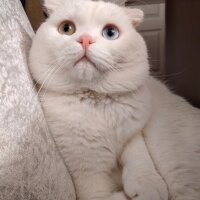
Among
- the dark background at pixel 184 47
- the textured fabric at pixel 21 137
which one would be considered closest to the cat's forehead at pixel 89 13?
the textured fabric at pixel 21 137

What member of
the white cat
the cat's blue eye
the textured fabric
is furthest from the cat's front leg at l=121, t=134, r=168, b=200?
the cat's blue eye

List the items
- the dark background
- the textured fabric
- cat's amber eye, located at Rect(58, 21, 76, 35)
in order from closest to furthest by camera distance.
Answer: the textured fabric
cat's amber eye, located at Rect(58, 21, 76, 35)
the dark background

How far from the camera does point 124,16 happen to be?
937 mm

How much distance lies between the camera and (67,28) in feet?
2.87

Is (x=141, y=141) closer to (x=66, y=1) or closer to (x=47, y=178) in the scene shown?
(x=47, y=178)

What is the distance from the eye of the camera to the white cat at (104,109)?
808mm

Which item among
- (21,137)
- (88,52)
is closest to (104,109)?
(88,52)

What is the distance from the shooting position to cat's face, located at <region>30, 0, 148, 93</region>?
0.80 metres

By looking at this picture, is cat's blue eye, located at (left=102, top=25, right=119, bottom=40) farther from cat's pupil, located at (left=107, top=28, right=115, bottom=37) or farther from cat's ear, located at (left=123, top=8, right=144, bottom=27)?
cat's ear, located at (left=123, top=8, right=144, bottom=27)

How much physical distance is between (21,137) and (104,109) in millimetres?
280

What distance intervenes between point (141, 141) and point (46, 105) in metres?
0.29

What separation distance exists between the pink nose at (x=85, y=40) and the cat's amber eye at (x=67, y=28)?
0.08 meters

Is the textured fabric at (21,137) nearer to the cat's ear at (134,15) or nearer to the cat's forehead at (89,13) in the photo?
the cat's forehead at (89,13)

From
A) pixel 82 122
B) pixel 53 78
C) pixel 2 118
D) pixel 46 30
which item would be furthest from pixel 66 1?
pixel 2 118
